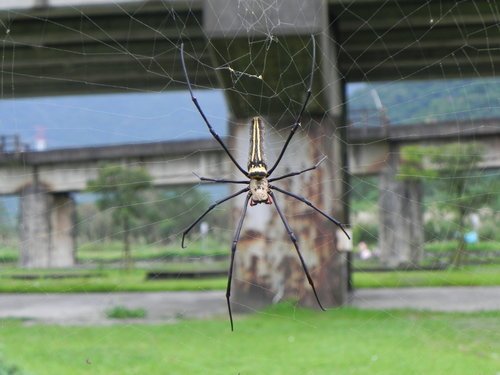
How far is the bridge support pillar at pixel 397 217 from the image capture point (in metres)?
27.7

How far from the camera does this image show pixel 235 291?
11.2 m

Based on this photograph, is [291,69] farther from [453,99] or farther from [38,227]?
[38,227]

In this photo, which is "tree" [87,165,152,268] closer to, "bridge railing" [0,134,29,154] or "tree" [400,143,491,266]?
"bridge railing" [0,134,29,154]

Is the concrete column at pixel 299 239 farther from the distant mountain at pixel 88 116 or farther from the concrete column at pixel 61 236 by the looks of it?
the concrete column at pixel 61 236

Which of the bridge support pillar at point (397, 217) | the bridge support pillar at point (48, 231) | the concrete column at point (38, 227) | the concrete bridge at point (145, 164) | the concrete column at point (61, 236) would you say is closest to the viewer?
the concrete bridge at point (145, 164)

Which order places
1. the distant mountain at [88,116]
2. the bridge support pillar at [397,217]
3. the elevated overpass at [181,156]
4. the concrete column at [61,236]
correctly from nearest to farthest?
the distant mountain at [88,116] → the elevated overpass at [181,156] → the bridge support pillar at [397,217] → the concrete column at [61,236]

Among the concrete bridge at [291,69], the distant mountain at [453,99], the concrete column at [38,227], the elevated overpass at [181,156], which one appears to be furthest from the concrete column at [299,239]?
the concrete column at [38,227]

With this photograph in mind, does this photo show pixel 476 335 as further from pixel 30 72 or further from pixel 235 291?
pixel 30 72

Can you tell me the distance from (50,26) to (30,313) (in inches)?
195

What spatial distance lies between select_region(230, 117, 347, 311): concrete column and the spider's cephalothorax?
6520mm

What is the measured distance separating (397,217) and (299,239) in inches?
739

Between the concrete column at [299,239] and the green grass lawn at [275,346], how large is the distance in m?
0.81

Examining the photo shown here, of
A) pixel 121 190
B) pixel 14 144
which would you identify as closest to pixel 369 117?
pixel 14 144

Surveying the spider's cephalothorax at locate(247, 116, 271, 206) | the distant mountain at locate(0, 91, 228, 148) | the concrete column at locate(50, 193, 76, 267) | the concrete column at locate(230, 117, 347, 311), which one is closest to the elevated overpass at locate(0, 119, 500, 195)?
the concrete column at locate(50, 193, 76, 267)
